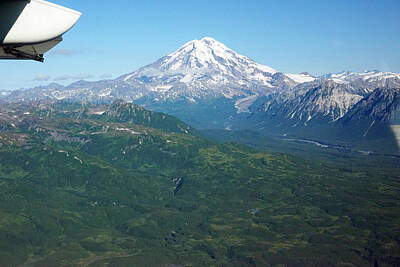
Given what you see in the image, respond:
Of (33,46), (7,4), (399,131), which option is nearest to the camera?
(7,4)

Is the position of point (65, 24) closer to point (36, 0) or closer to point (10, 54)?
point (36, 0)

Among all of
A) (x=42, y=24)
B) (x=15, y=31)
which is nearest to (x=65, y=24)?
(x=42, y=24)

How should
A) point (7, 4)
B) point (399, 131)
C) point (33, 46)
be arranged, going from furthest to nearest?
point (399, 131) < point (33, 46) < point (7, 4)

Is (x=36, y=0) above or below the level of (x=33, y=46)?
above

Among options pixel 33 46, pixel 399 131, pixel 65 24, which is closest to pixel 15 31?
pixel 33 46

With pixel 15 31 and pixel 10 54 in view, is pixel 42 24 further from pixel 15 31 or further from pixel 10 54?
pixel 10 54

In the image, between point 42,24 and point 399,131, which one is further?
point 399,131
